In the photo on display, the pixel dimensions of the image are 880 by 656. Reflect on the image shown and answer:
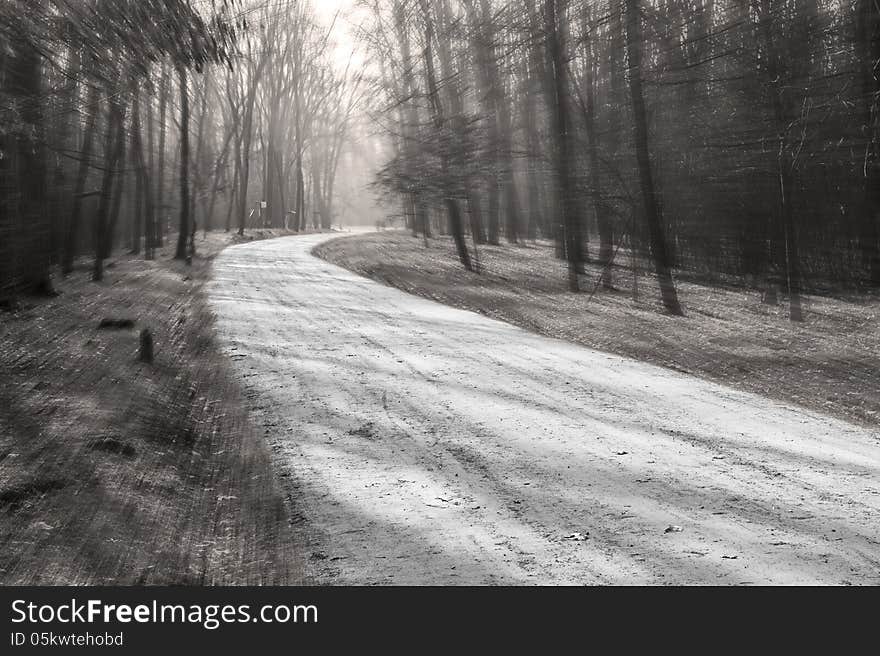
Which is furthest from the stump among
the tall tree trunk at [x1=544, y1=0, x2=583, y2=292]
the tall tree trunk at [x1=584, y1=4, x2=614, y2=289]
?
the tall tree trunk at [x1=544, y1=0, x2=583, y2=292]

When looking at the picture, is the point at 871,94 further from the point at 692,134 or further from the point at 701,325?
the point at 692,134

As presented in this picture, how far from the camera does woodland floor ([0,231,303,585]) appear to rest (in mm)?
4500

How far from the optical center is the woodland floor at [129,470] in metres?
4.50

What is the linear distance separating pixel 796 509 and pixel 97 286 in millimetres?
15646

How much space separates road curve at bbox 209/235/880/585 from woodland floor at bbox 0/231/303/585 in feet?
0.99

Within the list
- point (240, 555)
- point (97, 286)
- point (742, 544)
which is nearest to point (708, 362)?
point (742, 544)

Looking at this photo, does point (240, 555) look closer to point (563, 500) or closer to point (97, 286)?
point (563, 500)

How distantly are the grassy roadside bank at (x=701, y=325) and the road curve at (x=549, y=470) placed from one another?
33.4 inches

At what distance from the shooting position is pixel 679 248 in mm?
23906

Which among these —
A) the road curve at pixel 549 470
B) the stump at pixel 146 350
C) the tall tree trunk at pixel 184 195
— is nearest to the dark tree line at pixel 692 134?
the road curve at pixel 549 470

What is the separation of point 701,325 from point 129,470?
1037 centimetres

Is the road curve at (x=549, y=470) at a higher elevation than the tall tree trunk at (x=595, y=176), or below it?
below

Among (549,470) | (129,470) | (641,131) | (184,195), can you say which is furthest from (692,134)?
(129,470)

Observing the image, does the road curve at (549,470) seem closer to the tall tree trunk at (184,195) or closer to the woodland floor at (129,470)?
the woodland floor at (129,470)
